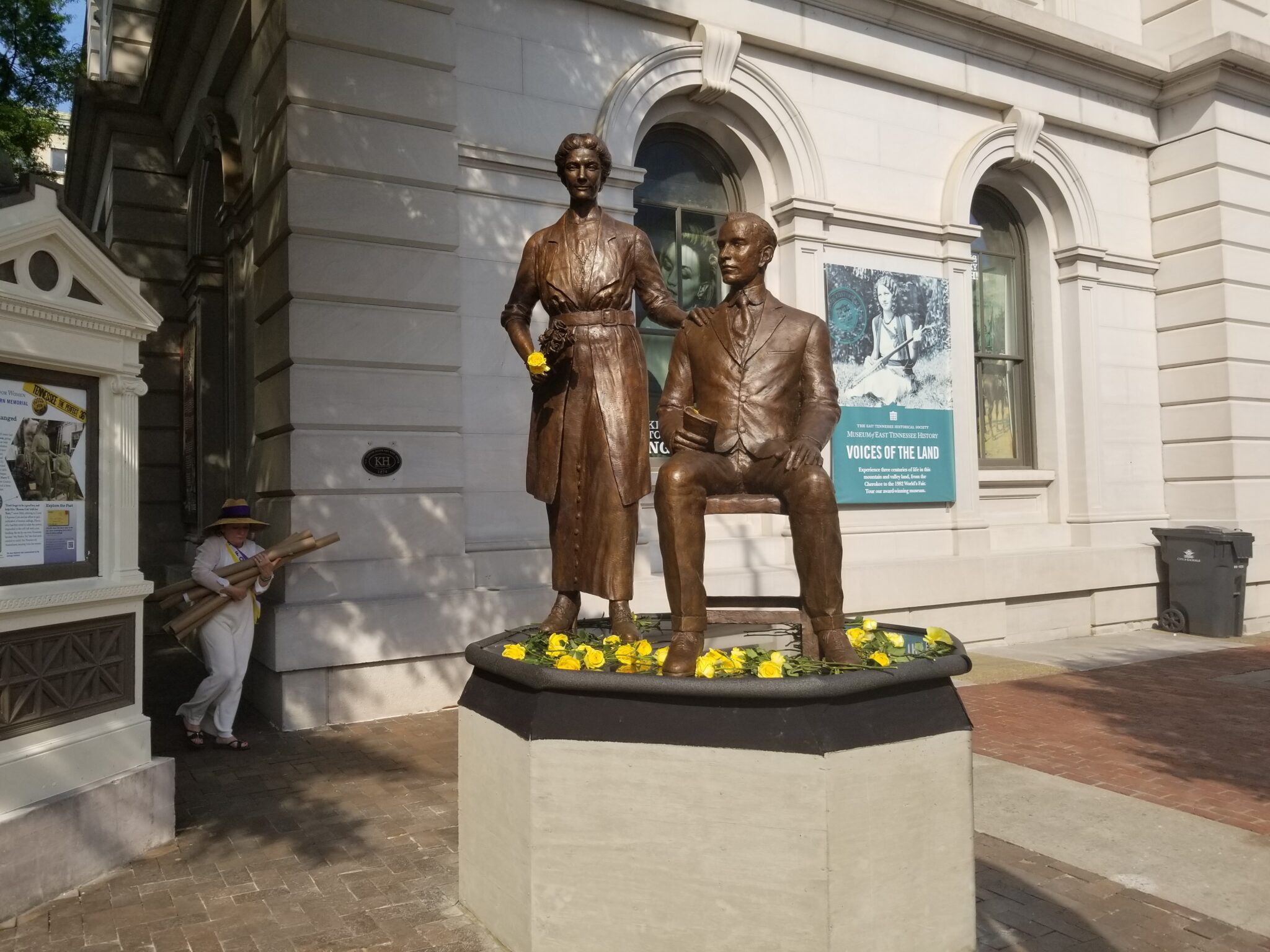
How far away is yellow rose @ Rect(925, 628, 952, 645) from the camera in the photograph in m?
4.27

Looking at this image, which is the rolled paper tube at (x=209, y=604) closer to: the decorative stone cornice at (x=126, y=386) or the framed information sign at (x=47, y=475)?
the framed information sign at (x=47, y=475)

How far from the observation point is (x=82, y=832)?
15.4 feet

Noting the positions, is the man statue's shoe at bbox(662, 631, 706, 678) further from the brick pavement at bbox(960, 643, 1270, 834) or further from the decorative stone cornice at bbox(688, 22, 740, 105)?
the decorative stone cornice at bbox(688, 22, 740, 105)

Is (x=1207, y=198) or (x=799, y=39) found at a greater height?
(x=799, y=39)

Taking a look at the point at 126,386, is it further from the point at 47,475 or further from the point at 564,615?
the point at 564,615

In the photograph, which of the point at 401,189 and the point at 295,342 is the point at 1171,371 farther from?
the point at 295,342

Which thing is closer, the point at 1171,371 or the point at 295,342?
the point at 295,342

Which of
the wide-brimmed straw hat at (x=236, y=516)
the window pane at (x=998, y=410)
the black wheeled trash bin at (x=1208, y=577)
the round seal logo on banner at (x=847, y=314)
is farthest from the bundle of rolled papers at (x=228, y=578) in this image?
the black wheeled trash bin at (x=1208, y=577)

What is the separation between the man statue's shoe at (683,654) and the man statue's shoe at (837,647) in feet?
1.63

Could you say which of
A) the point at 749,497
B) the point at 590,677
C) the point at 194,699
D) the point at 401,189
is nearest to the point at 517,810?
the point at 590,677

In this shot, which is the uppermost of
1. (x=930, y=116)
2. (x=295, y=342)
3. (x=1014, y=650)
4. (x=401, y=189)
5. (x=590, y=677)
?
(x=930, y=116)

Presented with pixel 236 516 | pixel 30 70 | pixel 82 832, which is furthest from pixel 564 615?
pixel 30 70

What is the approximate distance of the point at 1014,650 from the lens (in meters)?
11.7

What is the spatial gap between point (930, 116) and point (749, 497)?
31.3 ft
